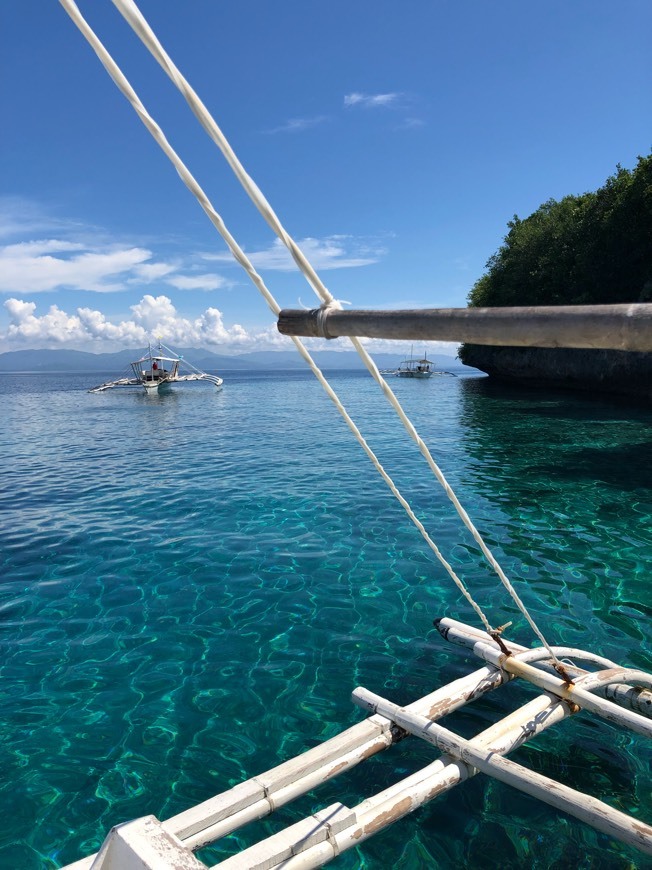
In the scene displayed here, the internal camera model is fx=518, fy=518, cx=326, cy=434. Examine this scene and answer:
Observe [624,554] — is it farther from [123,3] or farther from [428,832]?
[123,3]

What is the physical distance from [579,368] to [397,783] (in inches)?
1841

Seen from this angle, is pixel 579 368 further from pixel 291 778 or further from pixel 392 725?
pixel 291 778

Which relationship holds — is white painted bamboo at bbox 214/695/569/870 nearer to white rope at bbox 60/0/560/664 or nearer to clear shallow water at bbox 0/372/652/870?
clear shallow water at bbox 0/372/652/870

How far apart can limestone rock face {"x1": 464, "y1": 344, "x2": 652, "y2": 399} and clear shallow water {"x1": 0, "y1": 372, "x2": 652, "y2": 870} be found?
79.4ft

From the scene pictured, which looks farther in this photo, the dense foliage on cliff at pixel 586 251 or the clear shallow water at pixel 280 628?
the dense foliage on cliff at pixel 586 251

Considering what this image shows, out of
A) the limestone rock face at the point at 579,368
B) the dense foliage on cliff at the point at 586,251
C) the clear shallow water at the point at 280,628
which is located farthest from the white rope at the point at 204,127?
the dense foliage on cliff at the point at 586,251

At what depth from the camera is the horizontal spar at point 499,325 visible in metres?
1.85

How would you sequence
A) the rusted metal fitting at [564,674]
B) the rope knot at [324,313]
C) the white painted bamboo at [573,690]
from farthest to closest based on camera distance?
1. the rusted metal fitting at [564,674]
2. the white painted bamboo at [573,690]
3. the rope knot at [324,313]

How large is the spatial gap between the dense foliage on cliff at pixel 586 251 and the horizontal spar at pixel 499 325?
43234mm

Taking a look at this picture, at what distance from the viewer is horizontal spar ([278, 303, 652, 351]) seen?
1.85 m

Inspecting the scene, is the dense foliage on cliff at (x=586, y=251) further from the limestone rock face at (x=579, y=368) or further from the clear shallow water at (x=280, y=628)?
the clear shallow water at (x=280, y=628)

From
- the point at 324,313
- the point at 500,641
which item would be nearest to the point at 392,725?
the point at 500,641

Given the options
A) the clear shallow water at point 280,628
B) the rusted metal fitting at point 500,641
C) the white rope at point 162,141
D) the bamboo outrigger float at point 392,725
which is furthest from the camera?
the rusted metal fitting at point 500,641

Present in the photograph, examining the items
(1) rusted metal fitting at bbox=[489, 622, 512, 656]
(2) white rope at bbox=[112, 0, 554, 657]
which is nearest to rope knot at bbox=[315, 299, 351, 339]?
(2) white rope at bbox=[112, 0, 554, 657]
